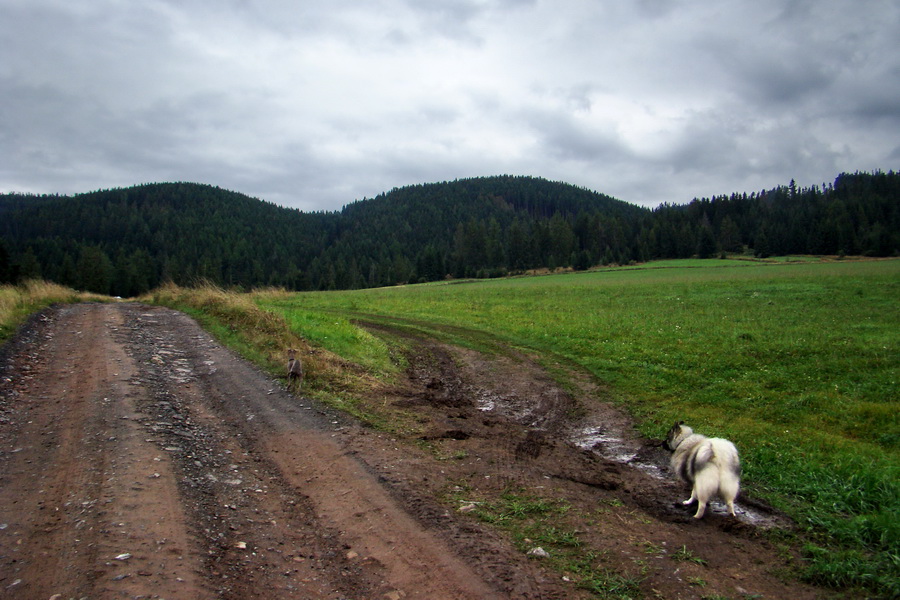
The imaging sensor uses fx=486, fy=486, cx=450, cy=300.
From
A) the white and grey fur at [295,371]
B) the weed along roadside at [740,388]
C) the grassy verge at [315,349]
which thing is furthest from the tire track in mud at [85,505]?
the grassy verge at [315,349]

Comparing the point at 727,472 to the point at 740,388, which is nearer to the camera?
the point at 727,472

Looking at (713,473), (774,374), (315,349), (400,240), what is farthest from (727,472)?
(400,240)

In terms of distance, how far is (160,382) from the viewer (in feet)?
33.0

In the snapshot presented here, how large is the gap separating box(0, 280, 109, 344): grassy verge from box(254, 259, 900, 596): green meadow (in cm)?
764

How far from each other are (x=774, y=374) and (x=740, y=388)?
1.61 meters

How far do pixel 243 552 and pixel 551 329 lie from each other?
18.6 m

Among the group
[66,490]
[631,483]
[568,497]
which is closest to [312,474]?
[66,490]

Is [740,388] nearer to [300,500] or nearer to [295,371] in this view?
[295,371]

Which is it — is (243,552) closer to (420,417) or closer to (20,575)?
(20,575)

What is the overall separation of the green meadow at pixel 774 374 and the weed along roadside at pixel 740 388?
0.12 ft

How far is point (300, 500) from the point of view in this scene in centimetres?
583

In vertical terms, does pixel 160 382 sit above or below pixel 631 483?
above

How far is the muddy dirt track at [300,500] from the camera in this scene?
14.1 feet

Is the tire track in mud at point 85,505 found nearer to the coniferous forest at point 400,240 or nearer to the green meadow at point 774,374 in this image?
the green meadow at point 774,374
